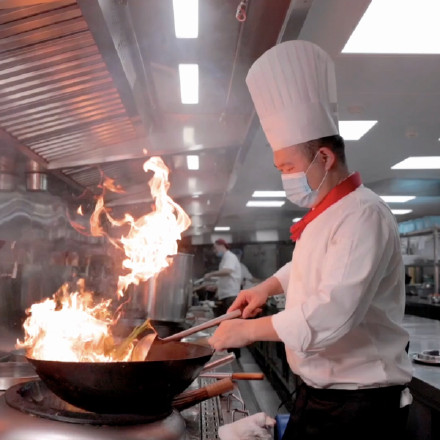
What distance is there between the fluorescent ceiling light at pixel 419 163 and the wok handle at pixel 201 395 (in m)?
4.23

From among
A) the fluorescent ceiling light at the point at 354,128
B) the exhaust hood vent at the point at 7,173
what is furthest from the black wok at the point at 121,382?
the fluorescent ceiling light at the point at 354,128

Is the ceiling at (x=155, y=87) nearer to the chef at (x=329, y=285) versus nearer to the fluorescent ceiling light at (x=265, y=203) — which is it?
the chef at (x=329, y=285)

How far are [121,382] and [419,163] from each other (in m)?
5.03

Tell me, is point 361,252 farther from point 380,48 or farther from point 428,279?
point 428,279

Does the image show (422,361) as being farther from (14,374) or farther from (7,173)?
(7,173)

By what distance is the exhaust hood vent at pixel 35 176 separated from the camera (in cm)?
327

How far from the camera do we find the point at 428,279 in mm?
12086

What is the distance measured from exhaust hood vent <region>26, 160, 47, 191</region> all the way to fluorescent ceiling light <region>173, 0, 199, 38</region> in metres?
1.27

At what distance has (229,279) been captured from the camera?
8.34 m

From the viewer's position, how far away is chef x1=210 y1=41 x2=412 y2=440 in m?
1.39

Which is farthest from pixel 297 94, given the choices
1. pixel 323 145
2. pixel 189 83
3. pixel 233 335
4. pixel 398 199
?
pixel 398 199

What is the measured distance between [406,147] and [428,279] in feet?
26.9

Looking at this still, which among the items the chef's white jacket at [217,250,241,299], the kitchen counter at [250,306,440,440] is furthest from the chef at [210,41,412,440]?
the chef's white jacket at [217,250,241,299]

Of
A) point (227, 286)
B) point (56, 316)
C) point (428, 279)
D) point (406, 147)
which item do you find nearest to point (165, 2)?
point (56, 316)
